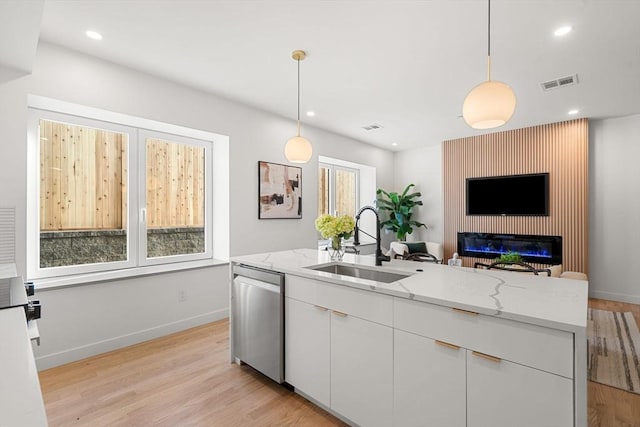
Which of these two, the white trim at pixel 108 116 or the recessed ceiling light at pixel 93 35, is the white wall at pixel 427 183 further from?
the recessed ceiling light at pixel 93 35

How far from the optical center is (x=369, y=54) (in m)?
2.79

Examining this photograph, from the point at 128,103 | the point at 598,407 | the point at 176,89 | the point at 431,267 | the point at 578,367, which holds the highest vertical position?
the point at 176,89

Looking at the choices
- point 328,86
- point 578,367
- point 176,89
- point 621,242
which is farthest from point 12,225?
point 621,242

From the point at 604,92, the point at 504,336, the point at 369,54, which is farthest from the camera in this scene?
the point at 604,92

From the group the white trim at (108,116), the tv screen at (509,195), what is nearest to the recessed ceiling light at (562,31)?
the tv screen at (509,195)

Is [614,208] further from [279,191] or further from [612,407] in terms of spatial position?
[279,191]

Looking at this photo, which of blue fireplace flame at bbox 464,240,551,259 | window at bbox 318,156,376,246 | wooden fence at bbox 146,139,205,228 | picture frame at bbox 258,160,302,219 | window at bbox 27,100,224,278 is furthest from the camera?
window at bbox 318,156,376,246

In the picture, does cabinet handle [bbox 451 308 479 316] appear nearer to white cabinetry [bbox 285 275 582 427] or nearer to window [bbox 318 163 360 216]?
white cabinetry [bbox 285 275 582 427]

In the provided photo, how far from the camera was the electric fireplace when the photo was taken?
490 centimetres

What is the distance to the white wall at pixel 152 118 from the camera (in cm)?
236

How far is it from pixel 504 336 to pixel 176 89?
362 centimetres

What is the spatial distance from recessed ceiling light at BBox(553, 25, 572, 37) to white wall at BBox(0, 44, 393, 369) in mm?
3160

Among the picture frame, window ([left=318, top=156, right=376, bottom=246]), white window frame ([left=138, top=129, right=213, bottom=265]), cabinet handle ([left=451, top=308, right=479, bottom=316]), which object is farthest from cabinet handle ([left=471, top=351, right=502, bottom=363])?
window ([left=318, top=156, right=376, bottom=246])

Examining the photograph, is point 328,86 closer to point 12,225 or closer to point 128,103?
point 128,103
